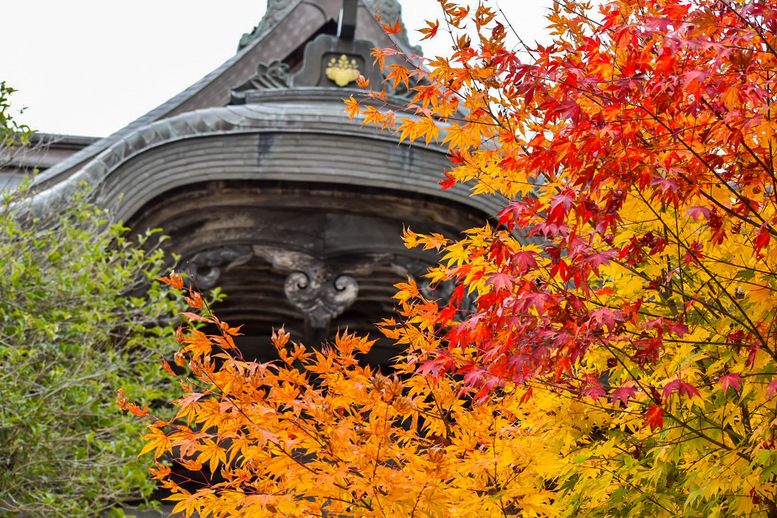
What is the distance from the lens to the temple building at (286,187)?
837 cm

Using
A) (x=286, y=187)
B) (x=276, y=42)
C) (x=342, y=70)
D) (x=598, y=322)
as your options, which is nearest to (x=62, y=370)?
(x=286, y=187)

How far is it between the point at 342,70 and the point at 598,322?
269 inches

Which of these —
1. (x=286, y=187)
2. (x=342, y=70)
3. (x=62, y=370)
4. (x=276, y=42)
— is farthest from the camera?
(x=276, y=42)

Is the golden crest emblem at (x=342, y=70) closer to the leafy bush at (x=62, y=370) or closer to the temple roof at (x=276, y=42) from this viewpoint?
the temple roof at (x=276, y=42)

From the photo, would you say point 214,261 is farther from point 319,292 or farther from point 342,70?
point 342,70

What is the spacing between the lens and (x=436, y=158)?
28.0ft

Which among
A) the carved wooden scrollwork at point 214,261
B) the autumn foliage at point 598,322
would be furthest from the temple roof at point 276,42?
the autumn foliage at point 598,322

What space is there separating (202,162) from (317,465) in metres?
5.45

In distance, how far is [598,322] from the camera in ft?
10.2

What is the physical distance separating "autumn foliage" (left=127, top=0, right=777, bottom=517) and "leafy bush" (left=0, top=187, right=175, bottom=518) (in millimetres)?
3305

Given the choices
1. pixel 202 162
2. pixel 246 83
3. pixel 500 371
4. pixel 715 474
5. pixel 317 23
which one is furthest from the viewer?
pixel 317 23

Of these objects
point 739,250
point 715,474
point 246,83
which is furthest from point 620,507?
point 246,83

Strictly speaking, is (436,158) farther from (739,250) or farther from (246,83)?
(739,250)

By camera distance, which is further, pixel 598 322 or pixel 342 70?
pixel 342 70
